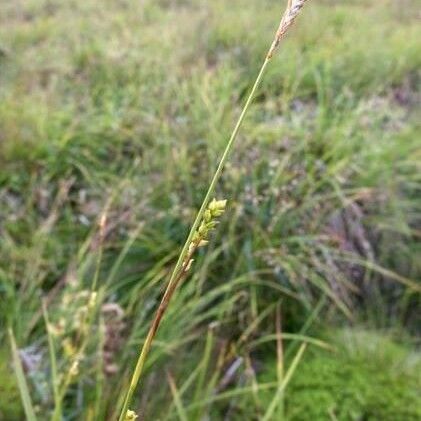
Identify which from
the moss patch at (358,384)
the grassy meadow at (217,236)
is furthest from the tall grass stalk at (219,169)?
the moss patch at (358,384)

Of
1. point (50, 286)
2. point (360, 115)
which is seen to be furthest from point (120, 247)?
point (360, 115)

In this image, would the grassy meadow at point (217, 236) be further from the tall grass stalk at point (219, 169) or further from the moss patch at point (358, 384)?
the tall grass stalk at point (219, 169)

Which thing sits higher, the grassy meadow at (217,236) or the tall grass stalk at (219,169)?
the tall grass stalk at (219,169)

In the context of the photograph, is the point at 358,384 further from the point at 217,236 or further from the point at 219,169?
the point at 219,169

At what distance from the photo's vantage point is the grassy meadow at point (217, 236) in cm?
208

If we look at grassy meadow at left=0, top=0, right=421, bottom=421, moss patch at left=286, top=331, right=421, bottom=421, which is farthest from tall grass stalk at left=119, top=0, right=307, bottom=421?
moss patch at left=286, top=331, right=421, bottom=421

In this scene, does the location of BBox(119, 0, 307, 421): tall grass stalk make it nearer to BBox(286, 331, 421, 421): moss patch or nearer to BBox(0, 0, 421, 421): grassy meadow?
BBox(0, 0, 421, 421): grassy meadow

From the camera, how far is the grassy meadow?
208 cm

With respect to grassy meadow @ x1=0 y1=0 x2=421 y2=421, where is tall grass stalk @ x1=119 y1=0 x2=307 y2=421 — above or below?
above

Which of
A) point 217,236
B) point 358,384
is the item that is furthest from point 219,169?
point 217,236

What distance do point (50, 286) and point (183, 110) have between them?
3.57 feet

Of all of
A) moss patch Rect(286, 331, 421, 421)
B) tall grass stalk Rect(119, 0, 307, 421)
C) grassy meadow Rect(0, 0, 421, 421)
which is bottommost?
moss patch Rect(286, 331, 421, 421)

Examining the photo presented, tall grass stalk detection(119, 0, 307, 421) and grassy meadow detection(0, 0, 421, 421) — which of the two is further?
grassy meadow detection(0, 0, 421, 421)

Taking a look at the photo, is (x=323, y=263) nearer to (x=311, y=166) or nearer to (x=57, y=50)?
(x=311, y=166)
